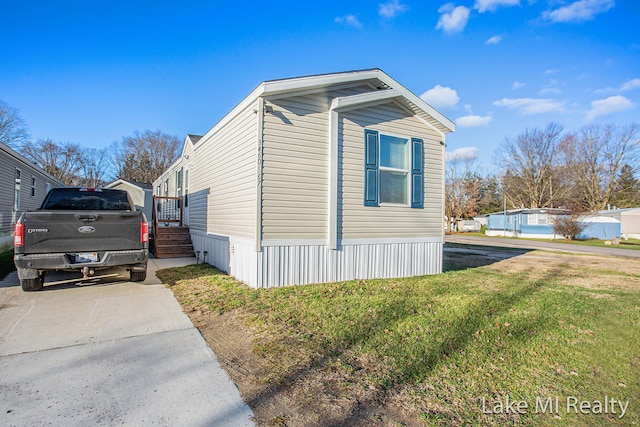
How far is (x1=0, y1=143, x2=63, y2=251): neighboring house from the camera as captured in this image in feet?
36.0

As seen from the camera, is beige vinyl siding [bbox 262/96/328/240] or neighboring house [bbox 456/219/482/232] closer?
beige vinyl siding [bbox 262/96/328/240]

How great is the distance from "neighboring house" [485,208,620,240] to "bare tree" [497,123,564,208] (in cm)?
824

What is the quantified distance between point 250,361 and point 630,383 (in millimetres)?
3279

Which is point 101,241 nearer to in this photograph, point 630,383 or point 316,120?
point 316,120

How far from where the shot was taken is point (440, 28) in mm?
11312

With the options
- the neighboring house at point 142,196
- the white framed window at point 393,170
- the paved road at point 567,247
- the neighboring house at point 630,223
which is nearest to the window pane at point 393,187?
the white framed window at point 393,170

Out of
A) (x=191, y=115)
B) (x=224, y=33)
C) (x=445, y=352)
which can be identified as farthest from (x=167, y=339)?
(x=191, y=115)

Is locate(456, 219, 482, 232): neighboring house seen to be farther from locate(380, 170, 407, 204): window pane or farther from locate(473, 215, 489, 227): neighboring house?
locate(380, 170, 407, 204): window pane

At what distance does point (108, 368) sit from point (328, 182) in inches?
175

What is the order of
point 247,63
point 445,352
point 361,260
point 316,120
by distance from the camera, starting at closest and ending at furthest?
1. point 445,352
2. point 316,120
3. point 361,260
4. point 247,63

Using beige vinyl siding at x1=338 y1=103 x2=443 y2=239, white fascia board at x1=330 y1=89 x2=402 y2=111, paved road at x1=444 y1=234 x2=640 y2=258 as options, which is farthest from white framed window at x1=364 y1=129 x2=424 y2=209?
paved road at x1=444 y1=234 x2=640 y2=258
